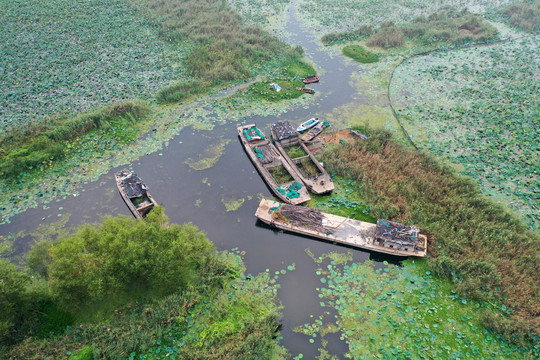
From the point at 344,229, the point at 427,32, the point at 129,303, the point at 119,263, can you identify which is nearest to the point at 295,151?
the point at 344,229

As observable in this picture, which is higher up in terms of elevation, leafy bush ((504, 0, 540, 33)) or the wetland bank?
leafy bush ((504, 0, 540, 33))

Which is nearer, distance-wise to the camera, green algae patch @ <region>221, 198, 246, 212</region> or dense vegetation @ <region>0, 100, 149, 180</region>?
green algae patch @ <region>221, 198, 246, 212</region>

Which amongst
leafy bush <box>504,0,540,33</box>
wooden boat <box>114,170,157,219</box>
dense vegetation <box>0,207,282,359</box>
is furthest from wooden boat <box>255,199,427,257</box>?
leafy bush <box>504,0,540,33</box>

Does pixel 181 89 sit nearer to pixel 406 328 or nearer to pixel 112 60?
pixel 112 60

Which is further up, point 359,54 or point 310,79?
point 359,54

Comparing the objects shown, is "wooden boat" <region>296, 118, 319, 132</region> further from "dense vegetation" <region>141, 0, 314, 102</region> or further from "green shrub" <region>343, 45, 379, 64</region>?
"green shrub" <region>343, 45, 379, 64</region>

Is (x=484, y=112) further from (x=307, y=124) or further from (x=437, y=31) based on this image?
(x=437, y=31)
